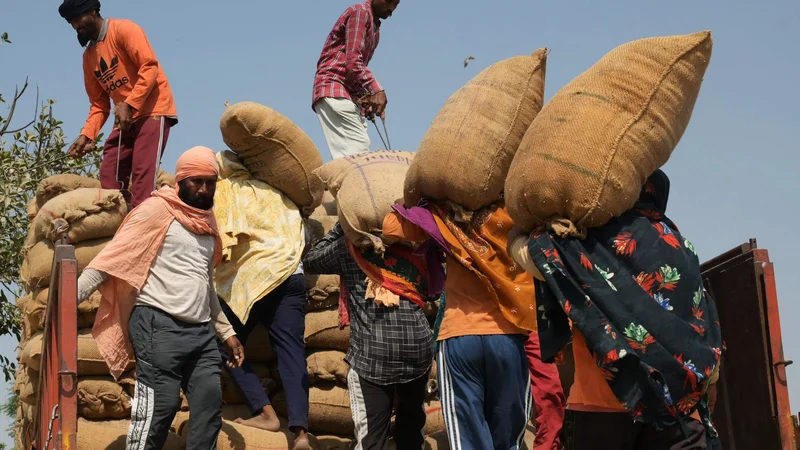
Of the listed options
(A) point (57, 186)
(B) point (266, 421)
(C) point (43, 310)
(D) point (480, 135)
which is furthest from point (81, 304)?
(D) point (480, 135)

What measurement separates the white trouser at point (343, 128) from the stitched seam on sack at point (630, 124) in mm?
3588

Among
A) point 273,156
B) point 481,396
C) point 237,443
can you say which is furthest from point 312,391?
point 481,396

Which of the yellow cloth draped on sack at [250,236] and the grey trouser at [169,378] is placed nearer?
the grey trouser at [169,378]

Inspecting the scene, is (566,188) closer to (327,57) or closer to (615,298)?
(615,298)

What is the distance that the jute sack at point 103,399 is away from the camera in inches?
221

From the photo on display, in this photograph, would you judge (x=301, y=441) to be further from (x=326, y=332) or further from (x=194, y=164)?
(x=194, y=164)

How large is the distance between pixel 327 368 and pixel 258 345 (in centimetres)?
43

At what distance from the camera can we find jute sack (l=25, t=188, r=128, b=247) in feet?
19.2

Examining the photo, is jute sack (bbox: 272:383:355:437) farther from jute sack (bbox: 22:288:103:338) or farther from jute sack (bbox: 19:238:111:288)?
jute sack (bbox: 19:238:111:288)

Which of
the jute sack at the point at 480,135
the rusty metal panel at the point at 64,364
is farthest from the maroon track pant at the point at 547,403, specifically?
the rusty metal panel at the point at 64,364

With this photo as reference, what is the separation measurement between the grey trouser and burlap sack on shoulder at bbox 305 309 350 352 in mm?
1313

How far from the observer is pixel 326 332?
6.10 metres

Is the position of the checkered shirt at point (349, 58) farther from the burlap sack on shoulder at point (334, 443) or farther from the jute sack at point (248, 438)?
the jute sack at point (248, 438)

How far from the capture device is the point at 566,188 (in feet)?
11.2
